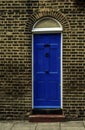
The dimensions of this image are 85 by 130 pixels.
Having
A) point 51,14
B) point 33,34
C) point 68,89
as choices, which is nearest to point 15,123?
point 68,89

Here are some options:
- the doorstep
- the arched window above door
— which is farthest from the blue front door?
the doorstep

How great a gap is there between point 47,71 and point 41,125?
1.51 metres

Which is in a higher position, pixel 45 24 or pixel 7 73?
pixel 45 24

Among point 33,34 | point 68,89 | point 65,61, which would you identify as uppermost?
point 33,34

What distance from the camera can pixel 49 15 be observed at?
29.6ft

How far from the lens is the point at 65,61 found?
29.6 ft

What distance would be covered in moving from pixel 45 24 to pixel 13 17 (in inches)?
35.4

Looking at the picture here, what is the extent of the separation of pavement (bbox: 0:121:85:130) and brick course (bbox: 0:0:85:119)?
0.33 meters

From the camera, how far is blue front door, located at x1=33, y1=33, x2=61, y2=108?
29.9ft

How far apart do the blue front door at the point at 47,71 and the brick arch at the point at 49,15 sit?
310mm

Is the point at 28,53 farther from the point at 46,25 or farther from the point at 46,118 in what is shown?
the point at 46,118

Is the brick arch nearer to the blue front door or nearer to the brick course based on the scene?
the brick course

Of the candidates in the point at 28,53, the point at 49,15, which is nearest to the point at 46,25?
the point at 49,15

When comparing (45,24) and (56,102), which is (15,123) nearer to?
(56,102)
